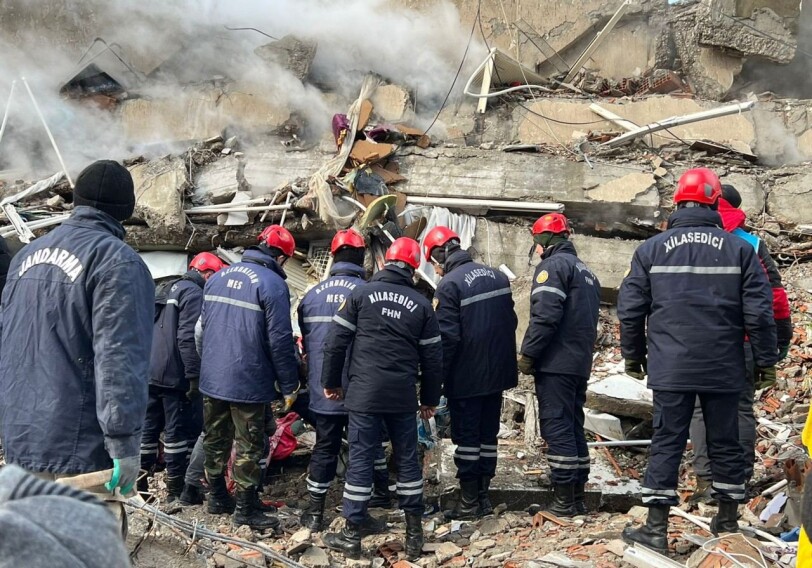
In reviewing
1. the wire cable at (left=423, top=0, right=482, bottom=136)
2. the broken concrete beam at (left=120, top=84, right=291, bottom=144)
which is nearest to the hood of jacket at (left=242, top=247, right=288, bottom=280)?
the broken concrete beam at (left=120, top=84, right=291, bottom=144)

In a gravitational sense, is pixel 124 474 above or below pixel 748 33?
below

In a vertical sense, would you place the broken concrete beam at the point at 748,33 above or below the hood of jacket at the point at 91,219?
above

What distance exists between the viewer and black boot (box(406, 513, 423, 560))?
4922 millimetres

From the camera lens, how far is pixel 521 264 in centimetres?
948

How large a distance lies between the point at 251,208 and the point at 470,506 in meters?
5.37

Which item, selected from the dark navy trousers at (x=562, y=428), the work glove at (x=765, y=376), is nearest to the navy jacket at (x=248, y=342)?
the dark navy trousers at (x=562, y=428)

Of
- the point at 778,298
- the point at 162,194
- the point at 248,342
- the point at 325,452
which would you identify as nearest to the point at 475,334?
the point at 325,452

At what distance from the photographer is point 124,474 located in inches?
115

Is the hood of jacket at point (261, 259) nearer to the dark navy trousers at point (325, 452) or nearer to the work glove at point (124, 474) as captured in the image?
the dark navy trousers at point (325, 452)

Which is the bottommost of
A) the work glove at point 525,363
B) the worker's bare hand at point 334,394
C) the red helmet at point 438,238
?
the worker's bare hand at point 334,394

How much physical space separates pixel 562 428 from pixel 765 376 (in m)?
1.40

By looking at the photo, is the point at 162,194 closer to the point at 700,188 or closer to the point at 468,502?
the point at 468,502

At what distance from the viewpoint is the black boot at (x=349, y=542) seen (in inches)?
191

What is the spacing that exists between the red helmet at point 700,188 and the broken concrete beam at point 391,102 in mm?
7250
